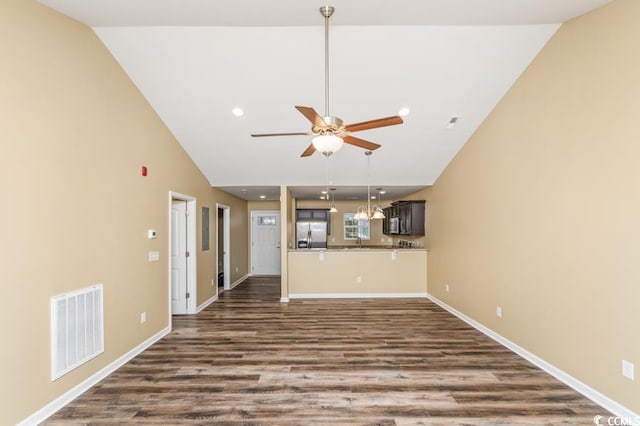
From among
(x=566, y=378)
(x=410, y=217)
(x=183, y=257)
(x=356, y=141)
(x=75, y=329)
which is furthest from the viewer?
(x=410, y=217)

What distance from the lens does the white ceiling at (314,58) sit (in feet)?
7.68

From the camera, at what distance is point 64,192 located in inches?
96.0

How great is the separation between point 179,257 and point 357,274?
136 inches

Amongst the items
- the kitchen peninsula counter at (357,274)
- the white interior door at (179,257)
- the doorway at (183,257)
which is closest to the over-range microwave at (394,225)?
the kitchen peninsula counter at (357,274)

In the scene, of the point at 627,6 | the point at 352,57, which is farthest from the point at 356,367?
the point at 627,6

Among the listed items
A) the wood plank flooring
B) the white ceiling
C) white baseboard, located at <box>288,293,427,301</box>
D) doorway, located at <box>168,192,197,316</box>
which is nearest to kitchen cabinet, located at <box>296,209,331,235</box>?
white baseboard, located at <box>288,293,427,301</box>

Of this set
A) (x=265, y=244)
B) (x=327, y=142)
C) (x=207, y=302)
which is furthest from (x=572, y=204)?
(x=265, y=244)

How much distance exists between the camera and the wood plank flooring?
226 cm

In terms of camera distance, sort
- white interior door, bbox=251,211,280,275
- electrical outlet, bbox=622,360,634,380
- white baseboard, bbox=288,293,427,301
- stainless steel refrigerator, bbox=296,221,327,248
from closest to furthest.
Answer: electrical outlet, bbox=622,360,634,380 → white baseboard, bbox=288,293,427,301 → stainless steel refrigerator, bbox=296,221,327,248 → white interior door, bbox=251,211,280,275

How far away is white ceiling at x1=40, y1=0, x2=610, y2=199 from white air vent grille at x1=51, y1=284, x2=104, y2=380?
238 cm

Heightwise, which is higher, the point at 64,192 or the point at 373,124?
the point at 373,124

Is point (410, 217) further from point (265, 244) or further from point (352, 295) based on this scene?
point (265, 244)

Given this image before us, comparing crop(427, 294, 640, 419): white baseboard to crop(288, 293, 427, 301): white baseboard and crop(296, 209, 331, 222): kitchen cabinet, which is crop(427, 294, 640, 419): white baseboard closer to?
crop(288, 293, 427, 301): white baseboard

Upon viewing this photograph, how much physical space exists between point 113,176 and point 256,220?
575 cm
